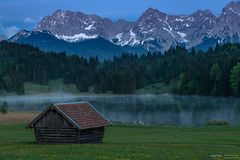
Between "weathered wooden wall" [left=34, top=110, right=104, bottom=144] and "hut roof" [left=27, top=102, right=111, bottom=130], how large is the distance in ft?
1.51

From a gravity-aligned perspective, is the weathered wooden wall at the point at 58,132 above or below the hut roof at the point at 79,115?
below

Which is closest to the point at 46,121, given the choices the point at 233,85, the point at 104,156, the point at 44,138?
the point at 44,138

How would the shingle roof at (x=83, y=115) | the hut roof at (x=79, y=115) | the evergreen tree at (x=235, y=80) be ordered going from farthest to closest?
the evergreen tree at (x=235, y=80), the shingle roof at (x=83, y=115), the hut roof at (x=79, y=115)

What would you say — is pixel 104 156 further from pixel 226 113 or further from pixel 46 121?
pixel 226 113

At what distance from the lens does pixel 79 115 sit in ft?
169

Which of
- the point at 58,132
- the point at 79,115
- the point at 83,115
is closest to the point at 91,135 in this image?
the point at 83,115

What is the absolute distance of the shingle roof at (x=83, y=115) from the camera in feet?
167

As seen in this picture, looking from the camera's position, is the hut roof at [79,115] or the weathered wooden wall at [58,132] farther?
the weathered wooden wall at [58,132]

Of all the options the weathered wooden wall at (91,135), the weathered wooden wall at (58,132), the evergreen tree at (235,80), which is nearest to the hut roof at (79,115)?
the weathered wooden wall at (58,132)

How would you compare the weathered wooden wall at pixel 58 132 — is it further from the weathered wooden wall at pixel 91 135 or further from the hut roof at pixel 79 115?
the hut roof at pixel 79 115

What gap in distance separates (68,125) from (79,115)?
1632mm

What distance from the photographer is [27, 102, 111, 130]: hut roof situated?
50375 mm

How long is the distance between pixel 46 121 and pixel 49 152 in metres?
11.9

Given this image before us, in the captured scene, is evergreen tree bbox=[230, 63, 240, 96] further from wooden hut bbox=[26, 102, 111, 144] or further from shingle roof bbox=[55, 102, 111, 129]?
wooden hut bbox=[26, 102, 111, 144]
